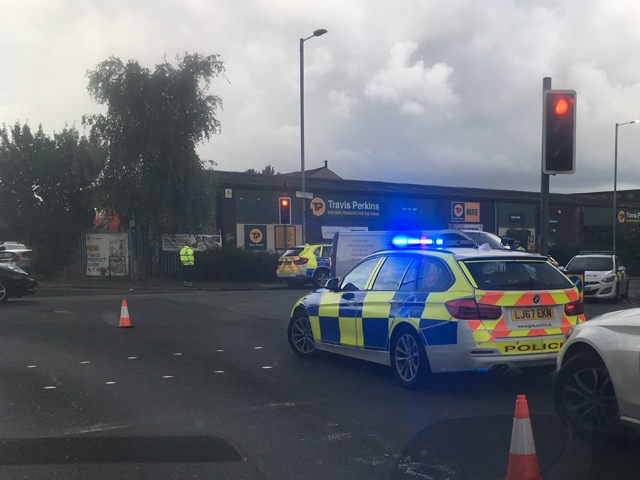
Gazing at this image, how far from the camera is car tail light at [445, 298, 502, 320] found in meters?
6.94

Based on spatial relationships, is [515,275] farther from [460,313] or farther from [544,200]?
[544,200]

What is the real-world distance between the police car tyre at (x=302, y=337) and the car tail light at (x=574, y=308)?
10.8 ft

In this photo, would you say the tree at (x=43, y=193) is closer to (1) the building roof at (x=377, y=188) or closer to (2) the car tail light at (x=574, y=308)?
(1) the building roof at (x=377, y=188)

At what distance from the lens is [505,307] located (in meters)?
7.00

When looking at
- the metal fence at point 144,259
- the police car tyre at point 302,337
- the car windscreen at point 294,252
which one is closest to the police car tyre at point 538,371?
the police car tyre at point 302,337

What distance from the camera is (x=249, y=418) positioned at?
6266 mm

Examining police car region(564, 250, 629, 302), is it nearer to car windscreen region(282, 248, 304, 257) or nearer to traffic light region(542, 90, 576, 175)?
car windscreen region(282, 248, 304, 257)

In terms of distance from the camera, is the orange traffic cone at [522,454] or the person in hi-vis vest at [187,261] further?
the person in hi-vis vest at [187,261]

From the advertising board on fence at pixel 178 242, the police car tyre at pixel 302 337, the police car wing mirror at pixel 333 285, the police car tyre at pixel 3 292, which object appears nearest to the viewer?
the police car wing mirror at pixel 333 285

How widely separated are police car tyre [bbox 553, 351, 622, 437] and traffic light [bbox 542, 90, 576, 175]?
11.0 ft

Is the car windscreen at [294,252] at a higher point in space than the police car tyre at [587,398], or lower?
higher

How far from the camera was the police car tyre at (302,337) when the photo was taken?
367 inches

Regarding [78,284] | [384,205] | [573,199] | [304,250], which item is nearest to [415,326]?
[304,250]

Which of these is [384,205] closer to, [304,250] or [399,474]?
[304,250]
